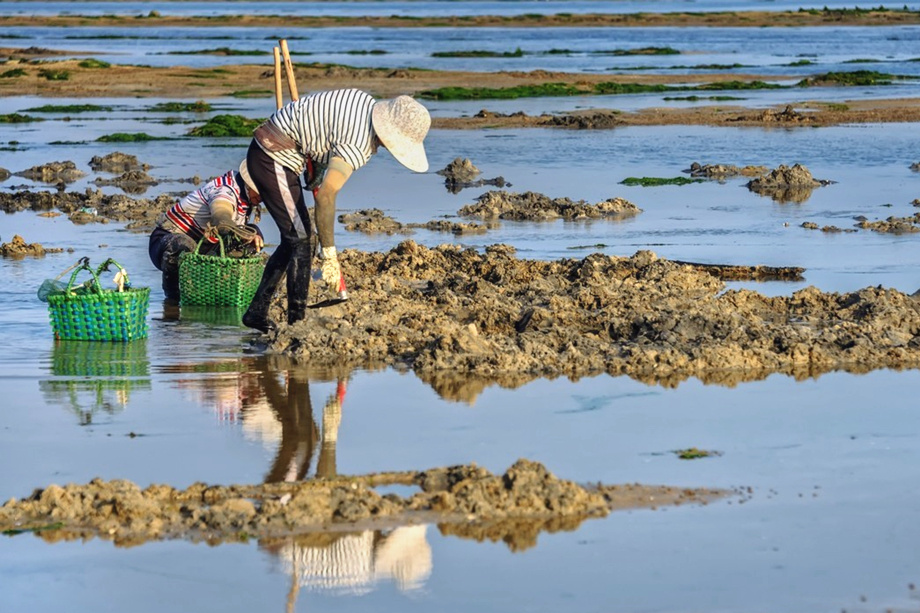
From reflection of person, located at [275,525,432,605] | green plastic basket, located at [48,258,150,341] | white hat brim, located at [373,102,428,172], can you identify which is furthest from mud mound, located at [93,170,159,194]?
reflection of person, located at [275,525,432,605]

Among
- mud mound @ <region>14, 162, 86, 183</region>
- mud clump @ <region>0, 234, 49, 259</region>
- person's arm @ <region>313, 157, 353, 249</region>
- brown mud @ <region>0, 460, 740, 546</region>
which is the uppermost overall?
mud mound @ <region>14, 162, 86, 183</region>

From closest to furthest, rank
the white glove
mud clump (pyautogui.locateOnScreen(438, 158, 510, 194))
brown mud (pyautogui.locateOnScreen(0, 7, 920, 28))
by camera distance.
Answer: the white glove → mud clump (pyautogui.locateOnScreen(438, 158, 510, 194)) → brown mud (pyautogui.locateOnScreen(0, 7, 920, 28))

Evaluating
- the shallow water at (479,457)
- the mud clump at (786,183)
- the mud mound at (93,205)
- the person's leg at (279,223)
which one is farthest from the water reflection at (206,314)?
the mud clump at (786,183)

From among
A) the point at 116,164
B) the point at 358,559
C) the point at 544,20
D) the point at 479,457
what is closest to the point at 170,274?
the point at 479,457

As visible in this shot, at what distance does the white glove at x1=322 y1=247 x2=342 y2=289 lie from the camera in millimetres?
8805

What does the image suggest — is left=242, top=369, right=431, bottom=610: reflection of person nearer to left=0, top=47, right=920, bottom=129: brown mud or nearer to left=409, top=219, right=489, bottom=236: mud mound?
left=409, top=219, right=489, bottom=236: mud mound

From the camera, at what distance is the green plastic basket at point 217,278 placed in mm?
10680

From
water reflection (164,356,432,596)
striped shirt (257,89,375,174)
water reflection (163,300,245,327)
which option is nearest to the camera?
water reflection (164,356,432,596)

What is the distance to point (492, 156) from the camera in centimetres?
2147

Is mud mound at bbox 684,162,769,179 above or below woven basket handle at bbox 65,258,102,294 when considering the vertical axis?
above

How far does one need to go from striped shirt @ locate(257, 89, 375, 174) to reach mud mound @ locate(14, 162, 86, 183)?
35.9ft

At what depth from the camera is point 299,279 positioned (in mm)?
9367

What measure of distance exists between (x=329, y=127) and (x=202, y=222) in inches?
115

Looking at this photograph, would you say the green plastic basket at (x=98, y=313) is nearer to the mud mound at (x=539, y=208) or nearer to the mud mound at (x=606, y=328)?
the mud mound at (x=606, y=328)
